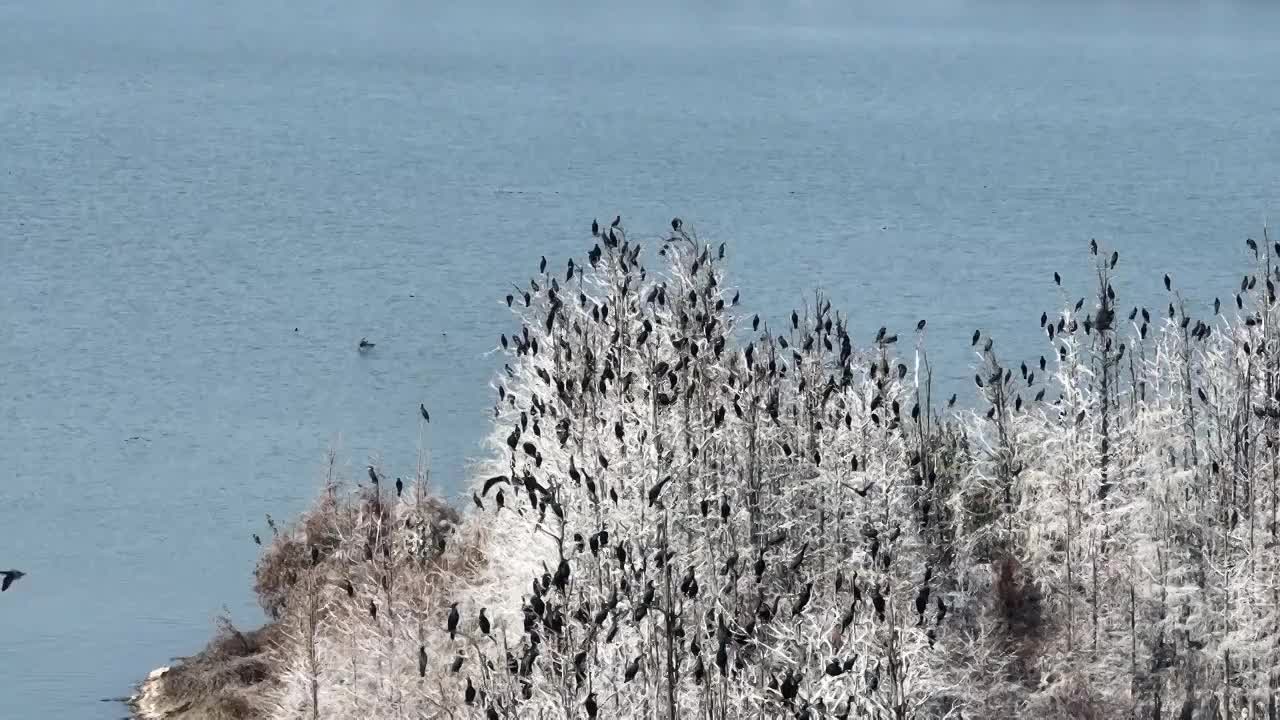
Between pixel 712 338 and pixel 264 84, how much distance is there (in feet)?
408

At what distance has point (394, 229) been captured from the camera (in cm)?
9200

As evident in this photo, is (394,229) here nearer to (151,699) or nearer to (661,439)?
(151,699)

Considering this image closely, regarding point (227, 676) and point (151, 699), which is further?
point (151, 699)

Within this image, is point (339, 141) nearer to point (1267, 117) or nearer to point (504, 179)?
point (504, 179)

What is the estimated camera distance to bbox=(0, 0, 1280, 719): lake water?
57250 mm

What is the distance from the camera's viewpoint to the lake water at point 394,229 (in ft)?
188


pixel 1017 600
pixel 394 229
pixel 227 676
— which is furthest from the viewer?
pixel 394 229

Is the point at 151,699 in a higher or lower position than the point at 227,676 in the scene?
lower

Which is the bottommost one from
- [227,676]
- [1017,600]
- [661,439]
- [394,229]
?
[1017,600]

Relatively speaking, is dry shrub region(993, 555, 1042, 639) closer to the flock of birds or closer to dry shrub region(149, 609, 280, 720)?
the flock of birds

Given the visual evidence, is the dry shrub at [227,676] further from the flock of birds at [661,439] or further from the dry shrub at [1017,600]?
the dry shrub at [1017,600]

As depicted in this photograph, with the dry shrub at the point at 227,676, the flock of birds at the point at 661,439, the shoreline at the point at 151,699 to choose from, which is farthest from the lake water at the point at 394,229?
the flock of birds at the point at 661,439

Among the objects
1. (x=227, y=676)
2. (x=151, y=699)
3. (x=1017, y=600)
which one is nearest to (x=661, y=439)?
(x=1017, y=600)

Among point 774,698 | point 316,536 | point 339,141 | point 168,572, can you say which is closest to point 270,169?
point 339,141
